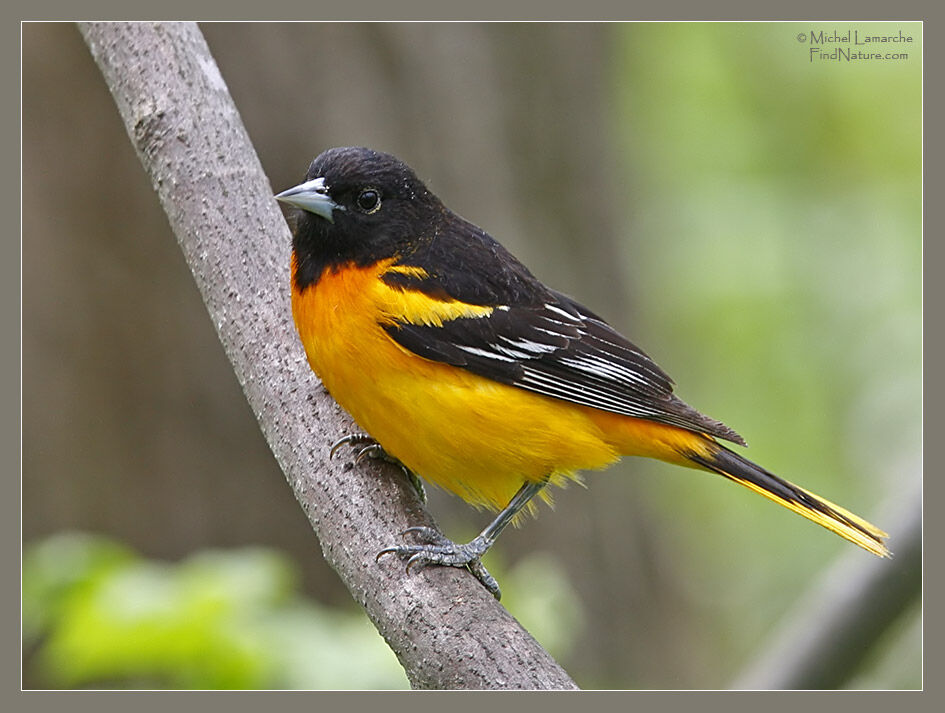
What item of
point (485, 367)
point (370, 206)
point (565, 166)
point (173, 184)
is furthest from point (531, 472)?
point (565, 166)

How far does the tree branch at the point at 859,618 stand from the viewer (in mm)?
4043

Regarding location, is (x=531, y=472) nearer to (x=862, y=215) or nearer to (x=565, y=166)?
(x=565, y=166)

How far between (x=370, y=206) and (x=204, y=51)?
1.01m

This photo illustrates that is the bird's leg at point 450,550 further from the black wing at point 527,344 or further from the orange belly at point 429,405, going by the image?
the black wing at point 527,344

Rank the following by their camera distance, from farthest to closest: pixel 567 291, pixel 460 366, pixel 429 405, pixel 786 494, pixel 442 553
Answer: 1. pixel 567 291
2. pixel 786 494
3. pixel 460 366
4. pixel 429 405
5. pixel 442 553

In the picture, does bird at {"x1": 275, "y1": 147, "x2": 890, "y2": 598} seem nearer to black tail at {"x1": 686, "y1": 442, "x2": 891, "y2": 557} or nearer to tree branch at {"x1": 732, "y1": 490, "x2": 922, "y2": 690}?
black tail at {"x1": 686, "y1": 442, "x2": 891, "y2": 557}

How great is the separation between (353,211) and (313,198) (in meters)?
0.18

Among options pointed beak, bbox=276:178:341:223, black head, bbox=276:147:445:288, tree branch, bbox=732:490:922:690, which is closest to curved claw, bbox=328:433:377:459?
black head, bbox=276:147:445:288

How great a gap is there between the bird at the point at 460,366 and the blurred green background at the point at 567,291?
699 millimetres

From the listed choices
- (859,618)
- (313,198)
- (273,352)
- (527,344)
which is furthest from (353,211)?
(859,618)

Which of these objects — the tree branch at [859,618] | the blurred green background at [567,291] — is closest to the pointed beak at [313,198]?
the blurred green background at [567,291]

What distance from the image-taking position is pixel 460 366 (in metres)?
3.83

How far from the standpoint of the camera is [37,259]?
560 cm

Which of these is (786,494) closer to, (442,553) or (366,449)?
(442,553)
